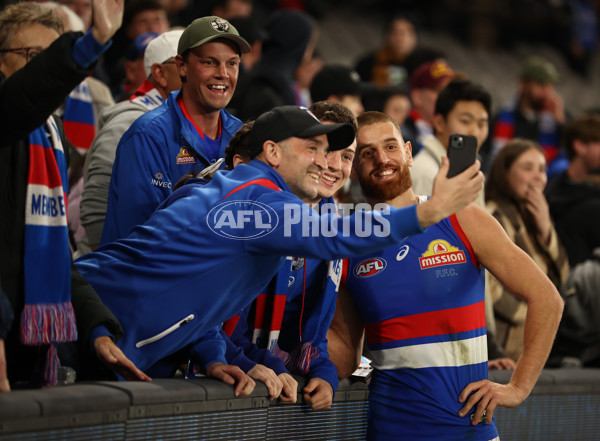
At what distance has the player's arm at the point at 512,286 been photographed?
3473 millimetres

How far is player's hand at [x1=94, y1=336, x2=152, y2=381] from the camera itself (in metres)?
2.98

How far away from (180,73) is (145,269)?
4.30 ft

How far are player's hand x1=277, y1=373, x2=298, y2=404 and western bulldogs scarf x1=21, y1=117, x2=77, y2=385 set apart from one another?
0.86 m

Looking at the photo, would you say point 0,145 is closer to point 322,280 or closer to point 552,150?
point 322,280

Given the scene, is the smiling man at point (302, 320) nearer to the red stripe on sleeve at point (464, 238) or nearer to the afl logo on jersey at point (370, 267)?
the afl logo on jersey at point (370, 267)

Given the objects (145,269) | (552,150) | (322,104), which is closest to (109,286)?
(145,269)

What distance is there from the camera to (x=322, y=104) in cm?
384

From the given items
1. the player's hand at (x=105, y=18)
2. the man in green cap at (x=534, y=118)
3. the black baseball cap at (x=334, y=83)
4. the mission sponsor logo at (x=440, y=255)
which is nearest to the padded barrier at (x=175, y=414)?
the mission sponsor logo at (x=440, y=255)

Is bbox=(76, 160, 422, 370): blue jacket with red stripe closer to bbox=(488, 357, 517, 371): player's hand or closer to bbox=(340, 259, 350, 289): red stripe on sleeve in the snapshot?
bbox=(340, 259, 350, 289): red stripe on sleeve

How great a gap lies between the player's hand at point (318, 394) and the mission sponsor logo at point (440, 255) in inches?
25.5

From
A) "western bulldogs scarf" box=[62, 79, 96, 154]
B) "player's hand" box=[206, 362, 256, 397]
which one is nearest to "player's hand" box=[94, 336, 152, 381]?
"player's hand" box=[206, 362, 256, 397]

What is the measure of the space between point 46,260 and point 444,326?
162cm

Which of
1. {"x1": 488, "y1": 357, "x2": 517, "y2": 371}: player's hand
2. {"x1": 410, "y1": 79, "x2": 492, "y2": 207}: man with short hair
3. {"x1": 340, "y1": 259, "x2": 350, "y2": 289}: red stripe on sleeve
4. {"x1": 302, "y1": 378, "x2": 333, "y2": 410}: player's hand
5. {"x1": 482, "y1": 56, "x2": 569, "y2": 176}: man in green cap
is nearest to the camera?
{"x1": 302, "y1": 378, "x2": 333, "y2": 410}: player's hand

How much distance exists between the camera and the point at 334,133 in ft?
A: 10.5
